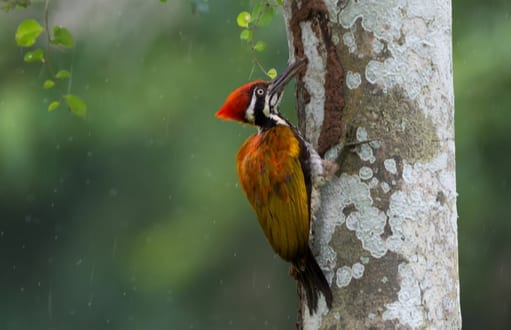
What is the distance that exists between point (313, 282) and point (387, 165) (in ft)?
1.26

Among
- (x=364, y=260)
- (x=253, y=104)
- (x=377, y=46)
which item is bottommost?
(x=364, y=260)

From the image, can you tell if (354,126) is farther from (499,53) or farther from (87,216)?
(87,216)

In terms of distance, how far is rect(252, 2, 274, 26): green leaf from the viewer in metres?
3.54

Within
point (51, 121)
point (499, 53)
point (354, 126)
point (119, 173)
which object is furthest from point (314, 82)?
point (119, 173)

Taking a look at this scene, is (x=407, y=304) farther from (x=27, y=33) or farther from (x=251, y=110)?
(x=27, y=33)

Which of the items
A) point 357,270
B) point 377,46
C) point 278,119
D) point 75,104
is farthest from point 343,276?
point 75,104

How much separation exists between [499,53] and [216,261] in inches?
124

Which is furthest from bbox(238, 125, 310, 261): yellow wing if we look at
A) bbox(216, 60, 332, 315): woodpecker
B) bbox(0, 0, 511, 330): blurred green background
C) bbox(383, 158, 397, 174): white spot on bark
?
bbox(0, 0, 511, 330): blurred green background

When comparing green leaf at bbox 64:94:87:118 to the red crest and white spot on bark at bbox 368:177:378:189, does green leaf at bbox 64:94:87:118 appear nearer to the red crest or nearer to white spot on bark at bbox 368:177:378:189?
the red crest

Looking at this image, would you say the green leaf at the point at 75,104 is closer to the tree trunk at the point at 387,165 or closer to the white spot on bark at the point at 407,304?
the tree trunk at the point at 387,165

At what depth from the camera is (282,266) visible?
8875 millimetres

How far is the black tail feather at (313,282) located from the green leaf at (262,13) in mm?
877

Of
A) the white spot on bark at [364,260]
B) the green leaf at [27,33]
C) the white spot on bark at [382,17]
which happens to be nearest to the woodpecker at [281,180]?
the white spot on bark at [364,260]

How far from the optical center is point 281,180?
329 cm
